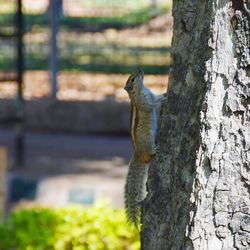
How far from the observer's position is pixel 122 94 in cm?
1241

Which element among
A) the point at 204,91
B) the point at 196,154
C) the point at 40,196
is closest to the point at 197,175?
the point at 196,154

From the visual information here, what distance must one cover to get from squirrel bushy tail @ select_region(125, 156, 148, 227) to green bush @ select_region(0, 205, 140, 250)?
1332mm

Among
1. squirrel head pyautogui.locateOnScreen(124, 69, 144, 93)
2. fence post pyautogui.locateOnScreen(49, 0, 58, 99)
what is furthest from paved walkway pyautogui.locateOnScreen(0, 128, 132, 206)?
squirrel head pyautogui.locateOnScreen(124, 69, 144, 93)

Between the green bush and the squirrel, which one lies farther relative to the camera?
the green bush

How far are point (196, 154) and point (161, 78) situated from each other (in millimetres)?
Answer: 10085

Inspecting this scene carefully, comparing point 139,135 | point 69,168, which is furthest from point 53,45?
point 139,135

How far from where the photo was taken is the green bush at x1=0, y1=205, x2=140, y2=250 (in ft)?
16.9

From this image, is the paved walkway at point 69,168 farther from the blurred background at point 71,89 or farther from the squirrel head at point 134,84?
the squirrel head at point 134,84

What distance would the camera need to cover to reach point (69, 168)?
974 cm

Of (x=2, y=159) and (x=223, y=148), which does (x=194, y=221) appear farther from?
(x=2, y=159)

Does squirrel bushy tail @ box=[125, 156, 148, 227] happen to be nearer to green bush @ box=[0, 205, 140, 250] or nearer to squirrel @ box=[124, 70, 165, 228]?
squirrel @ box=[124, 70, 165, 228]

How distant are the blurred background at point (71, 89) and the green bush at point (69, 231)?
8.62 feet

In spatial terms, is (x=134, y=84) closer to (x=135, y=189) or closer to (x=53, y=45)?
(x=135, y=189)

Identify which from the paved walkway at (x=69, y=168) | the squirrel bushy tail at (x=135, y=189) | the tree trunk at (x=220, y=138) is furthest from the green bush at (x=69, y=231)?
the paved walkway at (x=69, y=168)
